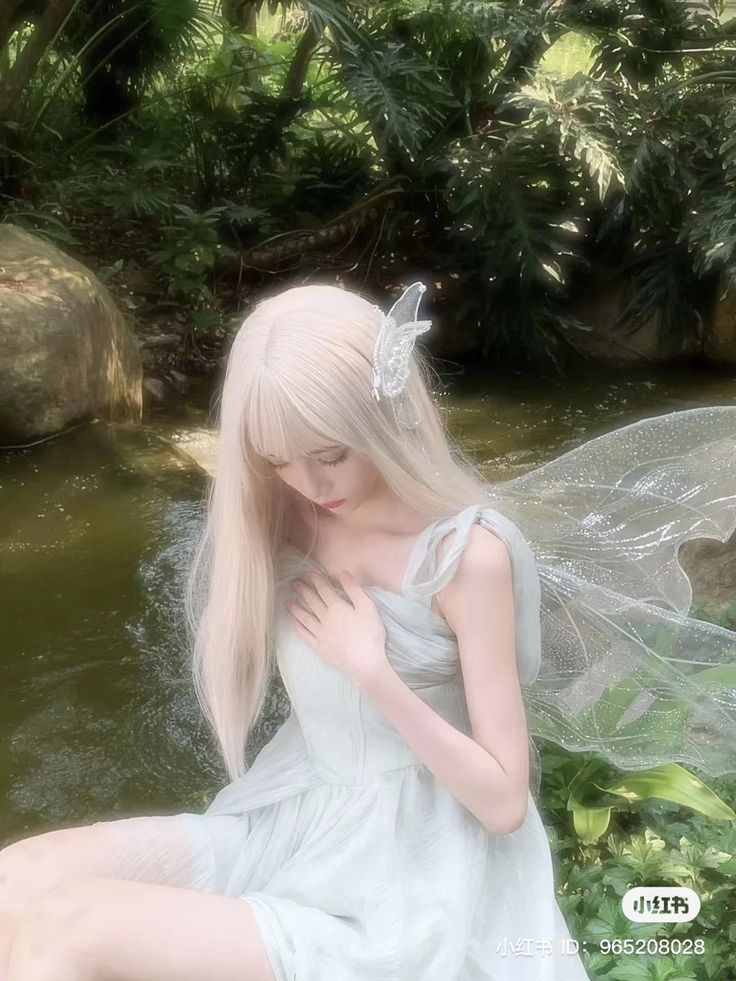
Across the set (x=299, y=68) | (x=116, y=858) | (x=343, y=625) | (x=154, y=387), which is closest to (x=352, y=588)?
(x=343, y=625)

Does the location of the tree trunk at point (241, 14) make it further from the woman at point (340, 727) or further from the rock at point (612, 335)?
the woman at point (340, 727)

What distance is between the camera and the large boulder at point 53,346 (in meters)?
4.09

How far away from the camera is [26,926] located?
3.69ft

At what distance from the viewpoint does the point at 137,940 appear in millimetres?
1079

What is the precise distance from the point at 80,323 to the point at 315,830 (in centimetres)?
339

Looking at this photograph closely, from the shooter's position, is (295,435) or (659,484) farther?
(659,484)

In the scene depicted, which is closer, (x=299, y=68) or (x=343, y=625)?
(x=343, y=625)

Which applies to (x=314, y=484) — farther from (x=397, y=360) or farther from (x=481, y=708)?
(x=481, y=708)

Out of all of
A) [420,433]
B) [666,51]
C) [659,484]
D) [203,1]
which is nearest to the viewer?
[420,433]

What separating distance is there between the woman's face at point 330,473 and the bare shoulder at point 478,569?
144 millimetres

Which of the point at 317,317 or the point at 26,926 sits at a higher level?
the point at 317,317

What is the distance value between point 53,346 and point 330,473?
3.21m

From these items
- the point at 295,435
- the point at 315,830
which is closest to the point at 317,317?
the point at 295,435

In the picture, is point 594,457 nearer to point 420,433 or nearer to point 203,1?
point 420,433
